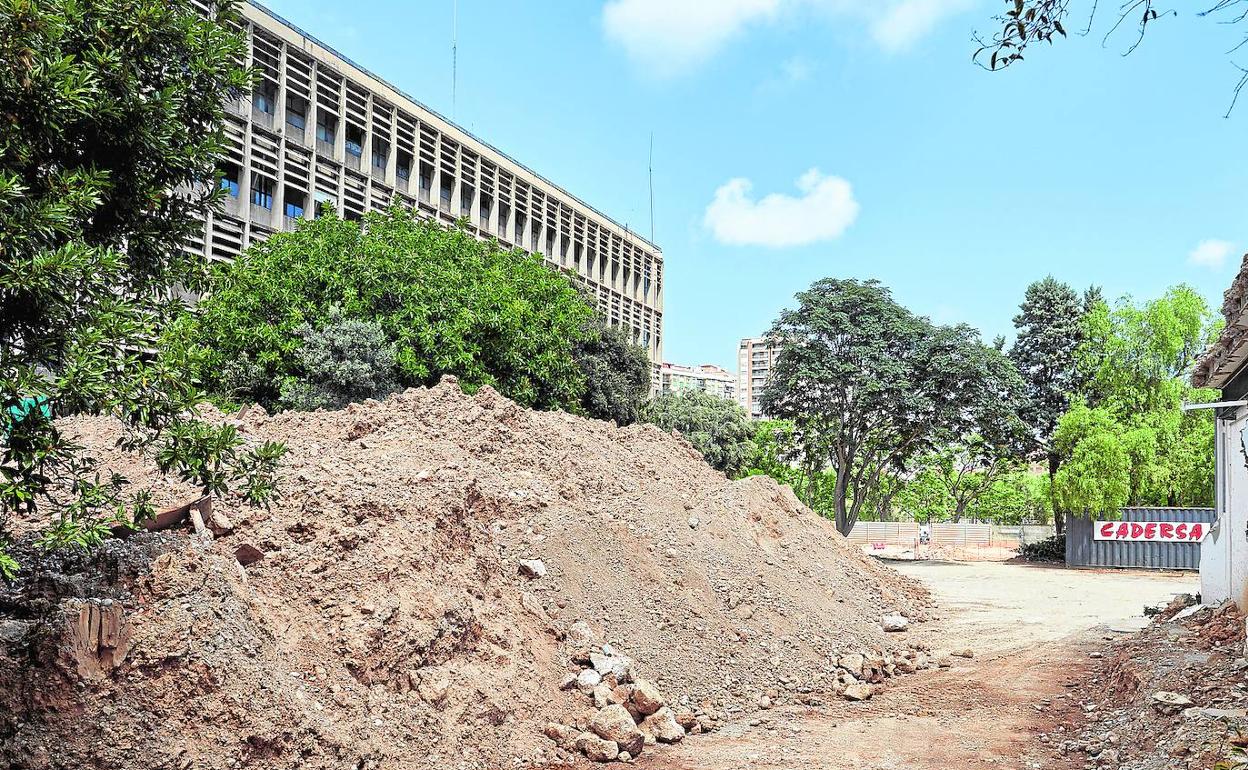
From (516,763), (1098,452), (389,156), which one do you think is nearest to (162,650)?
(516,763)

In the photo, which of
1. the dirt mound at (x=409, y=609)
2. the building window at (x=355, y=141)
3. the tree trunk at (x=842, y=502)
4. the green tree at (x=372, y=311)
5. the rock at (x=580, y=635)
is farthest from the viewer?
the building window at (x=355, y=141)

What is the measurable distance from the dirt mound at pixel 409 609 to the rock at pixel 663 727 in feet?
2.17

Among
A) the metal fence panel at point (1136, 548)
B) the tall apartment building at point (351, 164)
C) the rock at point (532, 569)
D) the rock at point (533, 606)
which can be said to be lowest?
the metal fence panel at point (1136, 548)

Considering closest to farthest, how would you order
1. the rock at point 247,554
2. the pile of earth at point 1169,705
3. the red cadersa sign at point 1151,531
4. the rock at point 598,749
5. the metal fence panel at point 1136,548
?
the pile of earth at point 1169,705
the rock at point 598,749
the rock at point 247,554
the red cadersa sign at point 1151,531
the metal fence panel at point 1136,548

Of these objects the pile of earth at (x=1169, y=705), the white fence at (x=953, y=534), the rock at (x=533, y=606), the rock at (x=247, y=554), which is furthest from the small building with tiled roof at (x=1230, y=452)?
the white fence at (x=953, y=534)

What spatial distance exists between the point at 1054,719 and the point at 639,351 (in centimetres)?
2305

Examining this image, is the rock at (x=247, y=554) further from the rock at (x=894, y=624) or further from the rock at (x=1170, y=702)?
the rock at (x=894, y=624)

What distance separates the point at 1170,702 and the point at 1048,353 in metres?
31.4

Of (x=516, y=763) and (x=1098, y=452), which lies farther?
(x=1098, y=452)

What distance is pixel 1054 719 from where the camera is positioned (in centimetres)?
918

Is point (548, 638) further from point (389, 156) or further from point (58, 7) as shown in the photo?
point (389, 156)

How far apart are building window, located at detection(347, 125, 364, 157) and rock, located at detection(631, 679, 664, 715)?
32037mm

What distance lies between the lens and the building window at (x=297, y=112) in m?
33.0

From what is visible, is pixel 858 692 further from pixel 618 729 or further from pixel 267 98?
pixel 267 98
